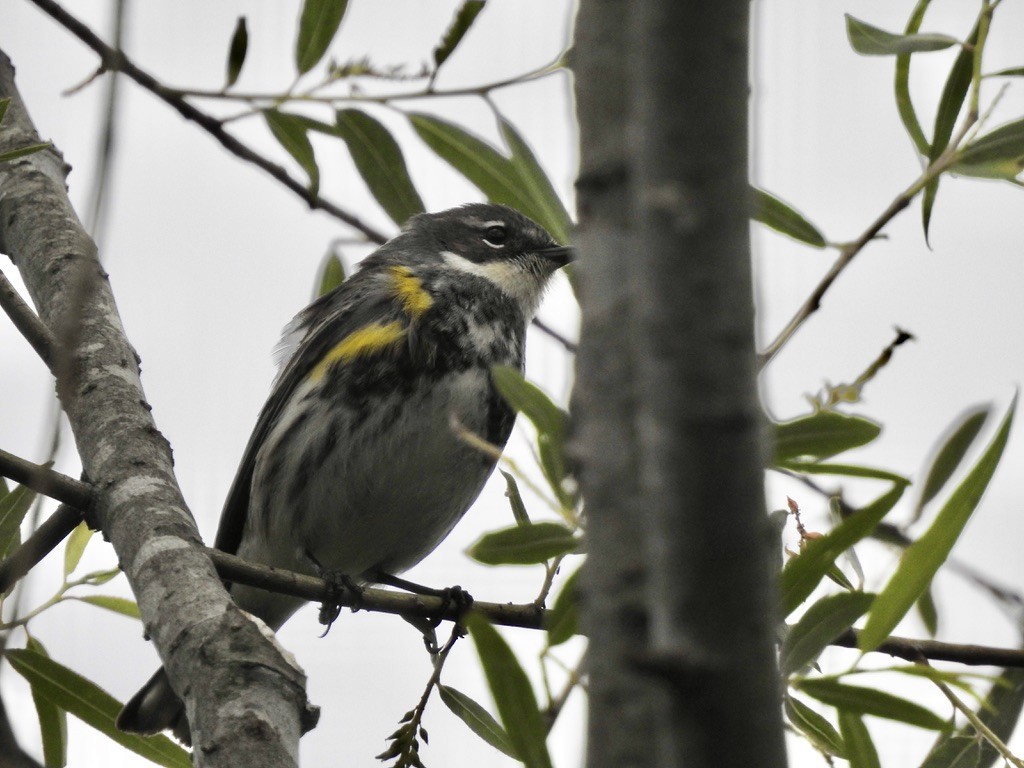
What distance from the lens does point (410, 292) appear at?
483cm

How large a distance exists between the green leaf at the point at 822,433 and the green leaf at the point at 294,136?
1.69m

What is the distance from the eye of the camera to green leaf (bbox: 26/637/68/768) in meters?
3.00

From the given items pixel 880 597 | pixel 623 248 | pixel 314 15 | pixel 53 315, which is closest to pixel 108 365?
pixel 53 315

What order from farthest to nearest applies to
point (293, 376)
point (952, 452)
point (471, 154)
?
point (293, 376) → point (471, 154) → point (952, 452)

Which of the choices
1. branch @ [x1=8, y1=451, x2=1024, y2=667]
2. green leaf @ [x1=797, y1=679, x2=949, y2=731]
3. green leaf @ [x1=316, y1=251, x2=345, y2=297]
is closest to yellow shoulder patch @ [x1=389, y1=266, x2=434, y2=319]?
green leaf @ [x1=316, y1=251, x2=345, y2=297]

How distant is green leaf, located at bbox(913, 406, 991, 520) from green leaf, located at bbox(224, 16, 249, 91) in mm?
1811

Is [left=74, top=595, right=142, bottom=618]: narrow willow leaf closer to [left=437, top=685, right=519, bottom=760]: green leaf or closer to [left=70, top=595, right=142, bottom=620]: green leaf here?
[left=70, top=595, right=142, bottom=620]: green leaf

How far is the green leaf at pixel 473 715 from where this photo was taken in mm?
2836

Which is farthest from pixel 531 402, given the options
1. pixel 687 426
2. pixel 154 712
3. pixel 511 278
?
pixel 511 278

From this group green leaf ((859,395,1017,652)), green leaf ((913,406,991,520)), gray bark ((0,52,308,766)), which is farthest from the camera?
green leaf ((913,406,991,520))

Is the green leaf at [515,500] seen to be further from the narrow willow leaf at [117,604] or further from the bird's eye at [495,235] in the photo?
the bird's eye at [495,235]

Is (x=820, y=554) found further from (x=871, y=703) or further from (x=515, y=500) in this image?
(x=515, y=500)

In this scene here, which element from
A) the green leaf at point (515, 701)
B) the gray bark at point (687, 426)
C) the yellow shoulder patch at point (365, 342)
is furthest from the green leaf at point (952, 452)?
the yellow shoulder patch at point (365, 342)

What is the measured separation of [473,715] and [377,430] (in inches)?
67.1
